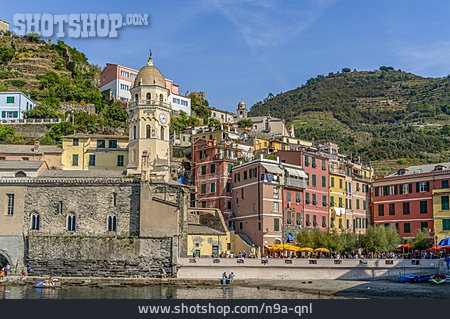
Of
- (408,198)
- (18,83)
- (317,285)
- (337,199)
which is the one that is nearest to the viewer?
(317,285)

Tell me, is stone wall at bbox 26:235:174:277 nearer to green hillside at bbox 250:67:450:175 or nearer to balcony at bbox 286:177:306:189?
balcony at bbox 286:177:306:189

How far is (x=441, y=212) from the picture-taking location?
221 feet

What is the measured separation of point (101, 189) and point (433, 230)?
36013 millimetres

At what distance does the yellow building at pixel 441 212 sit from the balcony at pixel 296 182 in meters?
14.5

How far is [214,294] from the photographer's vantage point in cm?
4516

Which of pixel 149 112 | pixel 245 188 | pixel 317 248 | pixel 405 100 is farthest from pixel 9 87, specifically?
pixel 405 100

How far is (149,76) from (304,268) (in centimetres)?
2701

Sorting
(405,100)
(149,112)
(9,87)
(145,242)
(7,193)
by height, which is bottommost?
(145,242)

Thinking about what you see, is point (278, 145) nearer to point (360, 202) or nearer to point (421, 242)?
point (360, 202)

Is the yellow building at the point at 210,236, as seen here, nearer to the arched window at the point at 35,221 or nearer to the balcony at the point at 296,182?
the balcony at the point at 296,182

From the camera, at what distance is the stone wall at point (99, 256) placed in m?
56.2

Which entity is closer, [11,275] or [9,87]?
[11,275]

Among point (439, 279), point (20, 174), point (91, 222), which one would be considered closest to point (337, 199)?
point (439, 279)

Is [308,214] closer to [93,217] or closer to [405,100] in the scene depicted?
[93,217]
